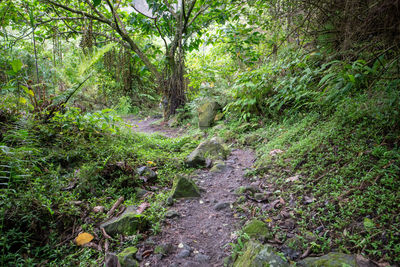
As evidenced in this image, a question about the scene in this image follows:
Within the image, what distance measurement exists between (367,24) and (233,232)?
2074mm

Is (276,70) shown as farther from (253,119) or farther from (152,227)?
(152,227)

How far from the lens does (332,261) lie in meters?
1.23

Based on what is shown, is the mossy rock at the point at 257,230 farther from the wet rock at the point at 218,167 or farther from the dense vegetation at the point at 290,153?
the wet rock at the point at 218,167

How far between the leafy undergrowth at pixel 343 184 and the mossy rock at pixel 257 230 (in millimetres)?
91

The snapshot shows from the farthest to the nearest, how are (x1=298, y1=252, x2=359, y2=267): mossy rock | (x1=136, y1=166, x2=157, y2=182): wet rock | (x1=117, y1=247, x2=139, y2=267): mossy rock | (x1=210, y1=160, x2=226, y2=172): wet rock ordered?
(x1=210, y1=160, x2=226, y2=172): wet rock < (x1=136, y1=166, x2=157, y2=182): wet rock < (x1=117, y1=247, x2=139, y2=267): mossy rock < (x1=298, y1=252, x2=359, y2=267): mossy rock

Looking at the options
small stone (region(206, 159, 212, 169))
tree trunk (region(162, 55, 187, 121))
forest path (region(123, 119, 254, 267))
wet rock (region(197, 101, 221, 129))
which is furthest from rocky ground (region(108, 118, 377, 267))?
tree trunk (region(162, 55, 187, 121))

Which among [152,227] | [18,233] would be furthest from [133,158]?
[18,233]

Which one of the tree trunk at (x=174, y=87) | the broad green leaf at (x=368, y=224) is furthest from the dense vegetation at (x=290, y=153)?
the tree trunk at (x=174, y=87)

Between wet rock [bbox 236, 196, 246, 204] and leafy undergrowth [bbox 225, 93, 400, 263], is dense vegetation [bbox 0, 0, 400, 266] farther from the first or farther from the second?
wet rock [bbox 236, 196, 246, 204]

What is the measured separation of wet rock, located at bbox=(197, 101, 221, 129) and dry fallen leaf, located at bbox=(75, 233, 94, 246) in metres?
4.59

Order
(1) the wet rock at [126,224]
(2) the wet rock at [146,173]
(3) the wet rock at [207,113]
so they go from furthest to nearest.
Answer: (3) the wet rock at [207,113] → (2) the wet rock at [146,173] → (1) the wet rock at [126,224]

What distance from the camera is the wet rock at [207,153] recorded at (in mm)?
3477

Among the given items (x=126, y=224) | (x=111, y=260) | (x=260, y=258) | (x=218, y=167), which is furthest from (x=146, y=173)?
(x=260, y=258)

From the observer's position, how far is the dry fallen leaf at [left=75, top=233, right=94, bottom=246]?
5.42ft
